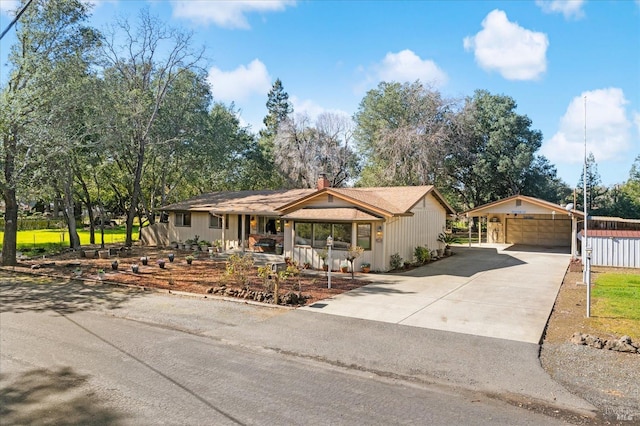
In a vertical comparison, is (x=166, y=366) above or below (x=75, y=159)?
below

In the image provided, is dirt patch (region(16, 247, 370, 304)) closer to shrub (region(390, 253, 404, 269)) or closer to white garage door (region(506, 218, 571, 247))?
shrub (region(390, 253, 404, 269))

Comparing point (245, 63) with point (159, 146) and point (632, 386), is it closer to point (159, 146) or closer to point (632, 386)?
point (159, 146)

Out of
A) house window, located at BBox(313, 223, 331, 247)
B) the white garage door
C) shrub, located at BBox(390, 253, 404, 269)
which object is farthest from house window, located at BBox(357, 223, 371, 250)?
the white garage door

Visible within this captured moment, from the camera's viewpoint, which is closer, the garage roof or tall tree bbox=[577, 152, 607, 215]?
the garage roof

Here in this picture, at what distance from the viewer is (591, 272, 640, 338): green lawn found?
9016mm

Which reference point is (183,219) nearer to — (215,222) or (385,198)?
(215,222)

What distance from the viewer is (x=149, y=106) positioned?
25.8 metres

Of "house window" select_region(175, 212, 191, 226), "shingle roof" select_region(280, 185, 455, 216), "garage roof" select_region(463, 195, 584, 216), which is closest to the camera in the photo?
"shingle roof" select_region(280, 185, 455, 216)

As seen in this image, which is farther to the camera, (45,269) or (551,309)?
(45,269)

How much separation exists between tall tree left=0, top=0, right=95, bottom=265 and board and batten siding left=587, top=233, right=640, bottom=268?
2435cm

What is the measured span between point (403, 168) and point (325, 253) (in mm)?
17288

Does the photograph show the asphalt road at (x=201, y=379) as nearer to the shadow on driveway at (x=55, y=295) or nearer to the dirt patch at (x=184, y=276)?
the shadow on driveway at (x=55, y=295)

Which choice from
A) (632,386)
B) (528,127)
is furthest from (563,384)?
(528,127)

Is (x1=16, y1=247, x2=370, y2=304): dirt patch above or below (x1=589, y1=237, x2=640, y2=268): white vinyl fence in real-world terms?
below
